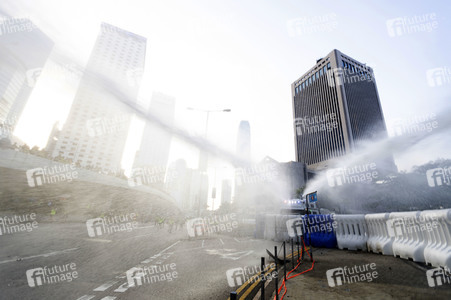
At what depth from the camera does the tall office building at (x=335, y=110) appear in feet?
276

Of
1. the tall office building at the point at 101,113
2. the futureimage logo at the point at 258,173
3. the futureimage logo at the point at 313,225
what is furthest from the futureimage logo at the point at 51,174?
the futureimage logo at the point at 258,173

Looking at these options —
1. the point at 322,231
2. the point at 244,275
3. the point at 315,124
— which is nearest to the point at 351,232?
the point at 322,231

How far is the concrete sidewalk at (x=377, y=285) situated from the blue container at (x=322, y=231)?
3492 millimetres

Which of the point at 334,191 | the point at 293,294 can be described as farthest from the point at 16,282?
the point at 334,191

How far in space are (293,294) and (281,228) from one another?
9.55 m

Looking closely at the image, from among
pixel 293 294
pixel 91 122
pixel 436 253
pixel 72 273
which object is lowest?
pixel 72 273

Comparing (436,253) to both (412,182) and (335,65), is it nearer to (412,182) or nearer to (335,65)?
(412,182)

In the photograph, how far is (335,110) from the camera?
3445 inches

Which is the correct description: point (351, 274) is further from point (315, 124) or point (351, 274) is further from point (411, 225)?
point (315, 124)

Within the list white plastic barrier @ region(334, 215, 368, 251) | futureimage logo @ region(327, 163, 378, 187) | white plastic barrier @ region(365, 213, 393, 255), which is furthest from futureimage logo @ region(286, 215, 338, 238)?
futureimage logo @ region(327, 163, 378, 187)

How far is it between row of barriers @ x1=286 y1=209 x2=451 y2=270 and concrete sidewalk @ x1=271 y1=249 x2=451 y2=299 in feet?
1.61

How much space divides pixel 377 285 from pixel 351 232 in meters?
5.15

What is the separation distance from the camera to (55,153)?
97562 mm

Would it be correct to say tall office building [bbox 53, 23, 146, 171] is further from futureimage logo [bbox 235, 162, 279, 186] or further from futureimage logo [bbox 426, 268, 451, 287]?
A: futureimage logo [bbox 426, 268, 451, 287]
